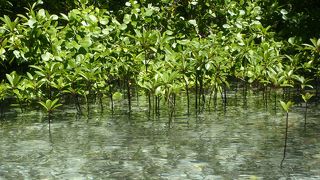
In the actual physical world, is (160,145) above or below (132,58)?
below

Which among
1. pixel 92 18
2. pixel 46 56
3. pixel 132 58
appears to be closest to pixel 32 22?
pixel 46 56

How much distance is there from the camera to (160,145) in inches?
222

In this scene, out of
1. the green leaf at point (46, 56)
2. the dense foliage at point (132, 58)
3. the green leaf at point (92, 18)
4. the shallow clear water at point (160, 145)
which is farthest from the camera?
the green leaf at point (92, 18)

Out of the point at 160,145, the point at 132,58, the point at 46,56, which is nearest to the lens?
the point at 160,145

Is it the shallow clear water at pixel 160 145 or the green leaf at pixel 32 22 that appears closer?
the shallow clear water at pixel 160 145

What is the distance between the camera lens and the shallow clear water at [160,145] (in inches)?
185

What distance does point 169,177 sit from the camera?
4535mm

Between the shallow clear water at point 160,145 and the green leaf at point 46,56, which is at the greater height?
the green leaf at point 46,56

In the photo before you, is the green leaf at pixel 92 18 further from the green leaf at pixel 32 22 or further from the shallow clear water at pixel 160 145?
the shallow clear water at pixel 160 145

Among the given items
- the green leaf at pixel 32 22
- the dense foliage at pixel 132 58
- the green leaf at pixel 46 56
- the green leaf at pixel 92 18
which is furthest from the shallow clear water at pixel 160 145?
the green leaf at pixel 92 18

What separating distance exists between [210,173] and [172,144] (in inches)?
42.6

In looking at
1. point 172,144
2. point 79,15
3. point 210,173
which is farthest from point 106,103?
point 210,173

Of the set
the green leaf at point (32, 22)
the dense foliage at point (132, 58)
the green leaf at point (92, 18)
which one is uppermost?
the green leaf at point (92, 18)

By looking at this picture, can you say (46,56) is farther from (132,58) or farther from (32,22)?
(132,58)
